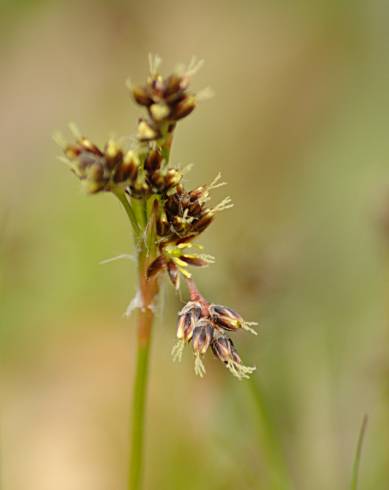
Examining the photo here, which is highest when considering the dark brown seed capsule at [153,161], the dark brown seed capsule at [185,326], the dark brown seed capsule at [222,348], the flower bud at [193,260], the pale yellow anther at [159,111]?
the pale yellow anther at [159,111]

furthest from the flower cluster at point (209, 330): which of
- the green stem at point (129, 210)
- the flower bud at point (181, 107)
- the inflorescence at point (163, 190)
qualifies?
the flower bud at point (181, 107)

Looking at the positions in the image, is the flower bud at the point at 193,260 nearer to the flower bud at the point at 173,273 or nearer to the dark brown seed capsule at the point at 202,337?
the flower bud at the point at 173,273

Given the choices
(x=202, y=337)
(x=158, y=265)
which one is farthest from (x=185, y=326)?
(x=158, y=265)

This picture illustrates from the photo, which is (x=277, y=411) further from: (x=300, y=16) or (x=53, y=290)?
(x=300, y=16)

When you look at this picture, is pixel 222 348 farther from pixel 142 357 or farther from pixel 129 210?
pixel 129 210

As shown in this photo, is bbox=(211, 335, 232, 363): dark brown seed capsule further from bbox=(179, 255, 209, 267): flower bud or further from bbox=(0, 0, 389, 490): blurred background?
bbox=(0, 0, 389, 490): blurred background

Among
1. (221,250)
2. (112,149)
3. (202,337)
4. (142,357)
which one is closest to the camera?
(112,149)

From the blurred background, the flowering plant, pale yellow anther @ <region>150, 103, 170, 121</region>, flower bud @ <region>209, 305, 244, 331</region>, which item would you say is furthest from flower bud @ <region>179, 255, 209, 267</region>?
the blurred background
